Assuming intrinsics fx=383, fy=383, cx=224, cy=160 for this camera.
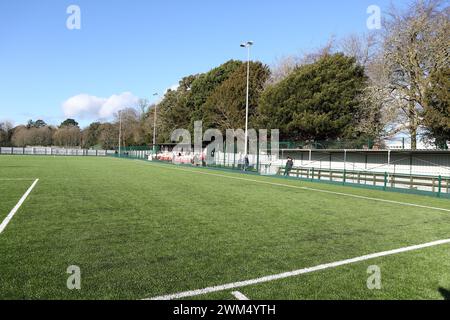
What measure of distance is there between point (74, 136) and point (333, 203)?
370 ft

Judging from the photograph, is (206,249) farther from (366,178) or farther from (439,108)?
(439,108)

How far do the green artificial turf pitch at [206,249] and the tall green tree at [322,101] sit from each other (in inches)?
964

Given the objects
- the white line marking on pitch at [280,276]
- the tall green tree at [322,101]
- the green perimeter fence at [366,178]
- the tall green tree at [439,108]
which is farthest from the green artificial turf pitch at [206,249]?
the tall green tree at [322,101]

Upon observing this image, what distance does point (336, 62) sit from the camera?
3669cm

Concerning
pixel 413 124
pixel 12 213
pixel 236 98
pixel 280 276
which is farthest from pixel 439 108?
pixel 236 98

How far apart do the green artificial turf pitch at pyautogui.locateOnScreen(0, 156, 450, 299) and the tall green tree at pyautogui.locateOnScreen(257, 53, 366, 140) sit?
24.5m

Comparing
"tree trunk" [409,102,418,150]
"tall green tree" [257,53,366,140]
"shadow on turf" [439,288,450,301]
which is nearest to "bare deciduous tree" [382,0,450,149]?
"tree trunk" [409,102,418,150]

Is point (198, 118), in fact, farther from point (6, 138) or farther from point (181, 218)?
point (6, 138)

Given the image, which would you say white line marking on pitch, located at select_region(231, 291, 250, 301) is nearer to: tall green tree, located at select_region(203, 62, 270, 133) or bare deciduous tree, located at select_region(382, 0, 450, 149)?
bare deciduous tree, located at select_region(382, 0, 450, 149)

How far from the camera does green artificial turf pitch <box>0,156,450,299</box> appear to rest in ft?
14.8

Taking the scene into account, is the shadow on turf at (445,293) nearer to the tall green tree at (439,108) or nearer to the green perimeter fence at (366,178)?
the green perimeter fence at (366,178)

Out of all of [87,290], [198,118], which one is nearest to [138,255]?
[87,290]

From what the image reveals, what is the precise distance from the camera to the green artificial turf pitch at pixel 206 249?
451cm

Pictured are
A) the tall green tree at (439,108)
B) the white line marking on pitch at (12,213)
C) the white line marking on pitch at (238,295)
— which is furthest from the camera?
the tall green tree at (439,108)
